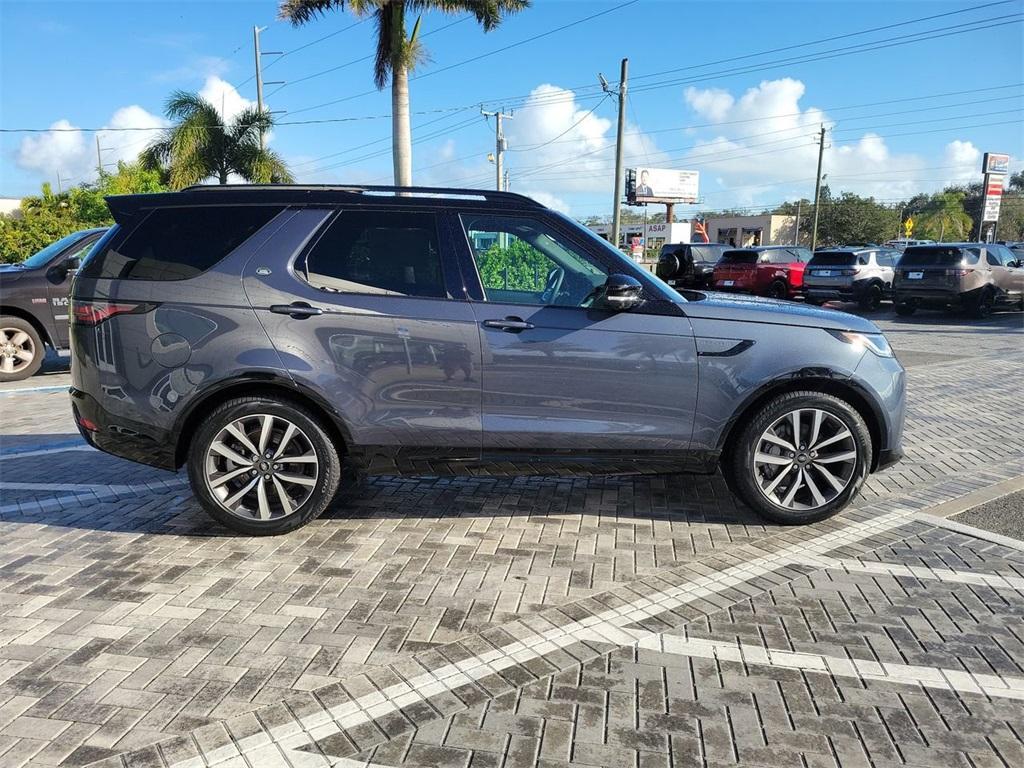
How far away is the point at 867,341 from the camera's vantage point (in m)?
4.41

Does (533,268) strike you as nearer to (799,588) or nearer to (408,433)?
(408,433)

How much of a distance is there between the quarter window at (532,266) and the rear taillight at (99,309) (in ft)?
6.09

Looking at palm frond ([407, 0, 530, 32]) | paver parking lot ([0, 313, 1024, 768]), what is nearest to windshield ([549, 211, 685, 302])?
paver parking lot ([0, 313, 1024, 768])

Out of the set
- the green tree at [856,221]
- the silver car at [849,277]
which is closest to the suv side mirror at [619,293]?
the silver car at [849,277]

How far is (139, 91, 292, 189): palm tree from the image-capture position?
25375mm

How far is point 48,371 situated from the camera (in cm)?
1055

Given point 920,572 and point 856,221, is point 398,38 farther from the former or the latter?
point 856,221

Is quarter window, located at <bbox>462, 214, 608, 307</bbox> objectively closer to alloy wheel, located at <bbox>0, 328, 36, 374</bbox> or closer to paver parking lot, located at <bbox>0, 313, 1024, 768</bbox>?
paver parking lot, located at <bbox>0, 313, 1024, 768</bbox>

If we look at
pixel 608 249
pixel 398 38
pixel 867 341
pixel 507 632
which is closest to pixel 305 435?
pixel 507 632

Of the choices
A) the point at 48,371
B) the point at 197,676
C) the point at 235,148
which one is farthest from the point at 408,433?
the point at 235,148

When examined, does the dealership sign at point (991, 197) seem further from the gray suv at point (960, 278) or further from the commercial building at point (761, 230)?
the commercial building at point (761, 230)

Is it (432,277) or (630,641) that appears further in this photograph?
Answer: (432,277)

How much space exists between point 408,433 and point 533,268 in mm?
1194

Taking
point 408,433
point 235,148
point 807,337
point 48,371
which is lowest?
point 48,371
